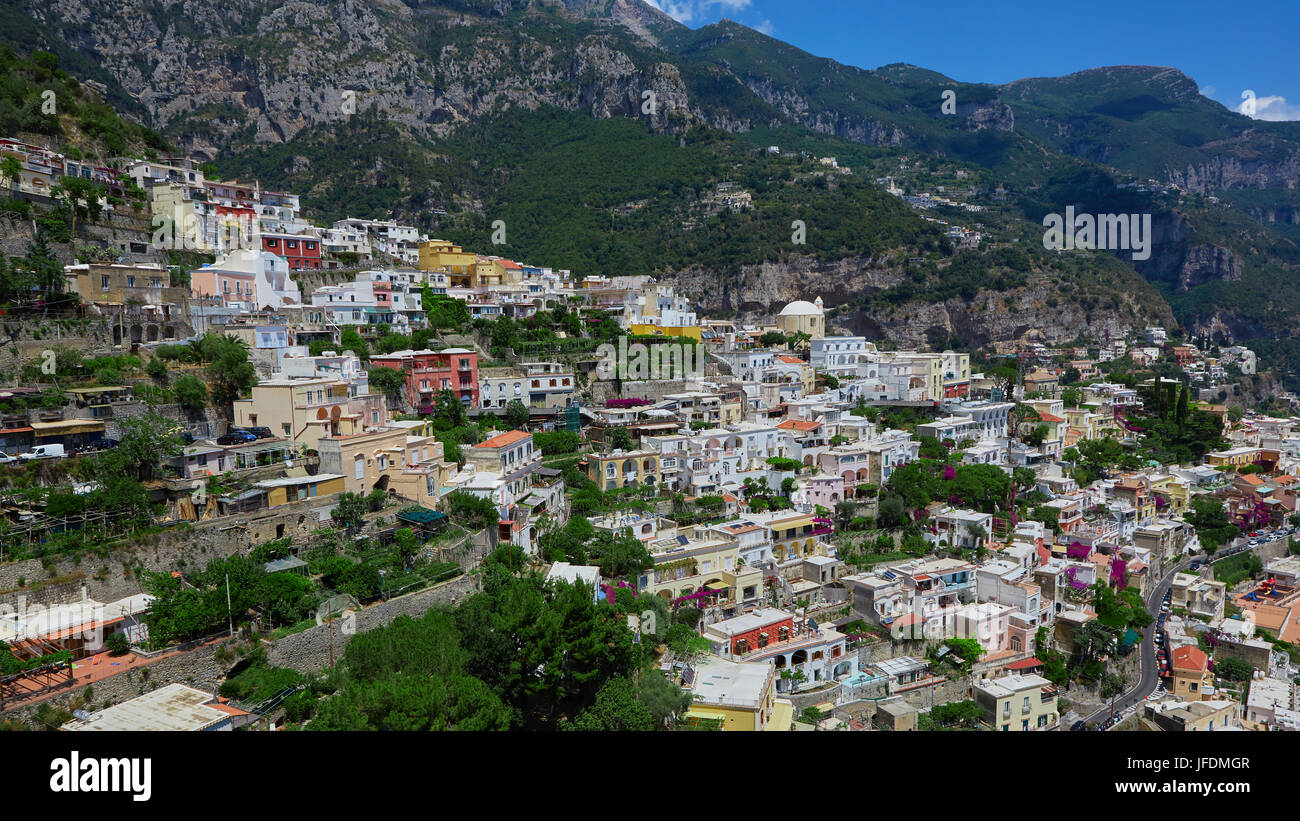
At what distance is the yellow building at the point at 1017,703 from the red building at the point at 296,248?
30.9 m

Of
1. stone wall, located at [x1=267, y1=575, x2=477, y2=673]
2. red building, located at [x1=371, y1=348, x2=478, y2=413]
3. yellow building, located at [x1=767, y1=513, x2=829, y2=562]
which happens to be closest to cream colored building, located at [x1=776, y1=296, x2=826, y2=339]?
yellow building, located at [x1=767, y1=513, x2=829, y2=562]

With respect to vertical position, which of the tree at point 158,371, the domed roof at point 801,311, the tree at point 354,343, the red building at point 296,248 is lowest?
the tree at point 158,371

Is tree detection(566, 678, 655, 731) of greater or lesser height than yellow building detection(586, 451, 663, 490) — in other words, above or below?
below

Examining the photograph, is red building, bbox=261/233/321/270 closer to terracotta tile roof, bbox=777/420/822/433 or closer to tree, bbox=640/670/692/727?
terracotta tile roof, bbox=777/420/822/433

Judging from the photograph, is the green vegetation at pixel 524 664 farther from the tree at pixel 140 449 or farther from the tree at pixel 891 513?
the tree at pixel 891 513


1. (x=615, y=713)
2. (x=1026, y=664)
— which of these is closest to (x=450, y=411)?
(x=615, y=713)

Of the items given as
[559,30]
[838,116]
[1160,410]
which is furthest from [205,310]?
[838,116]

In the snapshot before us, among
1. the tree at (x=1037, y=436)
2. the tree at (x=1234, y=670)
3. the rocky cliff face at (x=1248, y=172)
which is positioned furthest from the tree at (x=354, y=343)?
the rocky cliff face at (x=1248, y=172)

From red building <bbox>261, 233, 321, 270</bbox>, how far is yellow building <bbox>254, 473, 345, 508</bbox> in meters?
Answer: 19.0

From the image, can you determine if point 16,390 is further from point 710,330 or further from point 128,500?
point 710,330

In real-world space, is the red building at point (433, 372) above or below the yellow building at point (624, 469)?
above

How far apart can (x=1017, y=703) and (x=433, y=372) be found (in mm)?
20898

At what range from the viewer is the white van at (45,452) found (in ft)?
54.5

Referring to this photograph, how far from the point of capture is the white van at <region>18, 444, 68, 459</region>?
16625 mm
